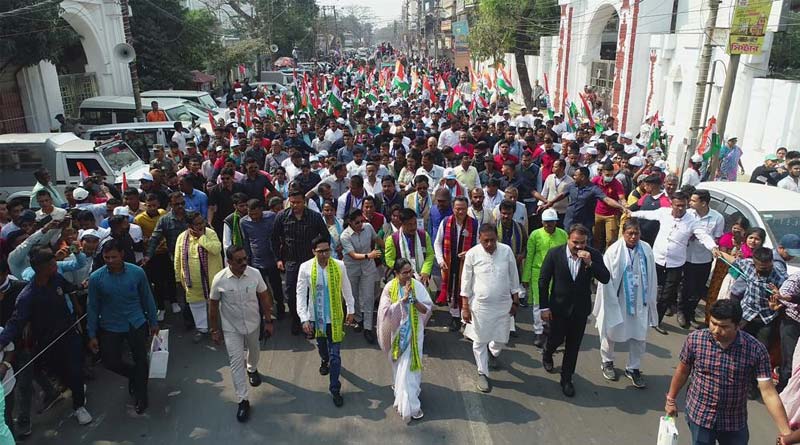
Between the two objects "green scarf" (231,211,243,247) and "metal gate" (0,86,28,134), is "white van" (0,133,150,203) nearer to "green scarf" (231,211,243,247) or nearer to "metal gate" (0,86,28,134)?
"green scarf" (231,211,243,247)

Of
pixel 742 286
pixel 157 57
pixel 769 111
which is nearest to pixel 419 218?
pixel 742 286

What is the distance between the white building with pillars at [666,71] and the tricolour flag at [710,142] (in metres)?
1.87

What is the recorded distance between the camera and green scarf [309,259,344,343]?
507 cm

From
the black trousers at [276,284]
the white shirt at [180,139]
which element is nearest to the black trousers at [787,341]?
the black trousers at [276,284]

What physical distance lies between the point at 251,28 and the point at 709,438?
43.3 metres

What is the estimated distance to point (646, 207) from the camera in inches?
284

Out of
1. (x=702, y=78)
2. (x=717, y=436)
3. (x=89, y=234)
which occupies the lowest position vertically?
(x=717, y=436)

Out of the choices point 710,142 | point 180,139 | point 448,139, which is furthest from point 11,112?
point 710,142

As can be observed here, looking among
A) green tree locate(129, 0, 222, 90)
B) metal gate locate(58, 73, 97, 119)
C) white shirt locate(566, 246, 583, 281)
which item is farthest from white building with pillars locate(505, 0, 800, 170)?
metal gate locate(58, 73, 97, 119)

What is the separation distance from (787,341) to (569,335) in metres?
1.77

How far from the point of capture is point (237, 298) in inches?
194

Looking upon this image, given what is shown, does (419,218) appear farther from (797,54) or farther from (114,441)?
(797,54)

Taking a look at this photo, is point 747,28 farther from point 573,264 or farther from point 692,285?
point 573,264

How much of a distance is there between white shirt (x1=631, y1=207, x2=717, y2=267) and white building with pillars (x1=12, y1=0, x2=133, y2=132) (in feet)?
59.4
